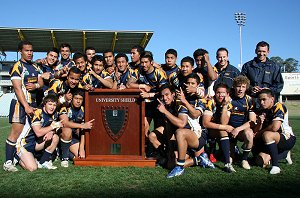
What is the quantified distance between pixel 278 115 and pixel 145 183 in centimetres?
228

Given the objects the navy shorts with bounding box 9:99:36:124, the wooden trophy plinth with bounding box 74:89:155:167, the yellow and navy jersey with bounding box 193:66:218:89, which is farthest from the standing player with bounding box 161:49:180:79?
the navy shorts with bounding box 9:99:36:124

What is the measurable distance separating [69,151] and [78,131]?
0.38 metres

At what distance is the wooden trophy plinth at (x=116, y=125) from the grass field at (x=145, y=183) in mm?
404

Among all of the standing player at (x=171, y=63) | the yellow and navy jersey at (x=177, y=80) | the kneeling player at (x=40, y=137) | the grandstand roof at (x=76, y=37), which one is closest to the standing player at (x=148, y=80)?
the yellow and navy jersey at (x=177, y=80)

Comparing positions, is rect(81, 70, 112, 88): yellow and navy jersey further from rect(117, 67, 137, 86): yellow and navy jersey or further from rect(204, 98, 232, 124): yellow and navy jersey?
rect(204, 98, 232, 124): yellow and navy jersey

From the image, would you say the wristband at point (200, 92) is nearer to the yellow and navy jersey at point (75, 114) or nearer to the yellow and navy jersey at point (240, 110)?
the yellow and navy jersey at point (240, 110)

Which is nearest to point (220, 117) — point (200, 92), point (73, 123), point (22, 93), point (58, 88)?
point (200, 92)

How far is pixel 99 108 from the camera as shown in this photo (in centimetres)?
530

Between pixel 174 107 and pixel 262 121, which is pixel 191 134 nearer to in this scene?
pixel 174 107

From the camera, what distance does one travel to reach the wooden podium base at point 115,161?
5090 millimetres

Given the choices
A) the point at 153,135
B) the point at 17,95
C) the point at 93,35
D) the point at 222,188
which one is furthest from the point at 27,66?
the point at 93,35

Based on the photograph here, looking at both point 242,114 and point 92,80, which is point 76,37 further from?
point 242,114

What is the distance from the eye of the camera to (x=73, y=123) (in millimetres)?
5309

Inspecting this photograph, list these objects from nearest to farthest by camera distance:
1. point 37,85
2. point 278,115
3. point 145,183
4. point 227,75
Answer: point 145,183, point 278,115, point 37,85, point 227,75
